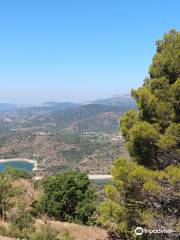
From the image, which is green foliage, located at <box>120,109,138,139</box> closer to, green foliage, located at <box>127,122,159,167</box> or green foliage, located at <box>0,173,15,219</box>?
green foliage, located at <box>127,122,159,167</box>

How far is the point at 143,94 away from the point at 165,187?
3455 millimetres

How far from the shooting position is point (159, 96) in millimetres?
13844

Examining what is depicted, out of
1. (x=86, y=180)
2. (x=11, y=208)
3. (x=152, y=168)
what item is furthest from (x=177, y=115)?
(x=86, y=180)

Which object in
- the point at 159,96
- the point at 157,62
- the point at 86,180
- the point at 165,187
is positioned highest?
the point at 157,62

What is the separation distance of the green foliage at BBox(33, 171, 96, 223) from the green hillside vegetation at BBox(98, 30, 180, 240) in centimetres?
1537

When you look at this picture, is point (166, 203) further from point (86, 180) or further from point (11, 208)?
point (86, 180)

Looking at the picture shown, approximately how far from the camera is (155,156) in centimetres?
1417

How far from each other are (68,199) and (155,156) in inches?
745

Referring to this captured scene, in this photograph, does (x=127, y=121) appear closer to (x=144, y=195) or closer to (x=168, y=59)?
(x=168, y=59)

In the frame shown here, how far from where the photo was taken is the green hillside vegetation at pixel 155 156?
12.9 meters

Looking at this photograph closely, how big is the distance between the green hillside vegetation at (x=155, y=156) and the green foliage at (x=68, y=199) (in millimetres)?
15374

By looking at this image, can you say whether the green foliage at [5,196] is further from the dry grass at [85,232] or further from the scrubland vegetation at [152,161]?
the scrubland vegetation at [152,161]

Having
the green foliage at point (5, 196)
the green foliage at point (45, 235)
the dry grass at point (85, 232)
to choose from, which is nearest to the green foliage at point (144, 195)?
the green foliage at point (45, 235)

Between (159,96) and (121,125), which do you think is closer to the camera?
(159,96)
